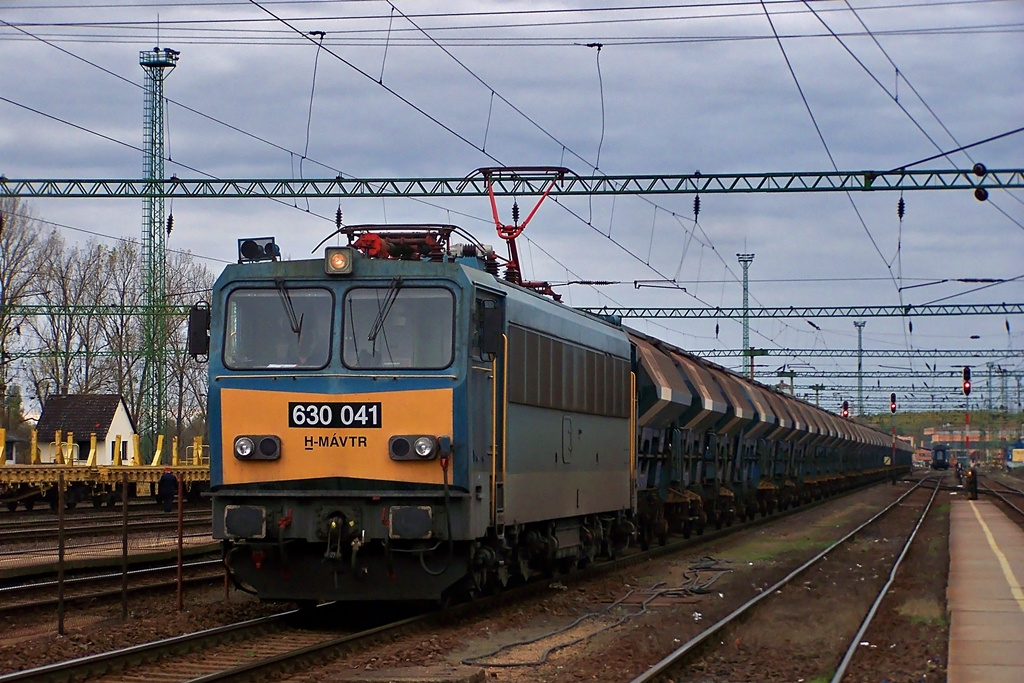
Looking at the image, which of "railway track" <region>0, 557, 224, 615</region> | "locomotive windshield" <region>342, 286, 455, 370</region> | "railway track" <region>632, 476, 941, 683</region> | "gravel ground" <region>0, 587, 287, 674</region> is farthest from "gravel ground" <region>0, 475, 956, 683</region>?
"locomotive windshield" <region>342, 286, 455, 370</region>

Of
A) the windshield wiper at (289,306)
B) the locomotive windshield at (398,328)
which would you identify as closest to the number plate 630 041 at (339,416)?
the locomotive windshield at (398,328)

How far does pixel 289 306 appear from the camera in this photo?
13.5 meters

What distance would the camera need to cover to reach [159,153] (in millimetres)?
54844

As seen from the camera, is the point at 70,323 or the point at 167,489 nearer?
the point at 167,489

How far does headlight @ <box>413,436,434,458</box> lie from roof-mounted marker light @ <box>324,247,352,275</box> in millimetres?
1869

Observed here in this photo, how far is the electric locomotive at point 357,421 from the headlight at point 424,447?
2cm

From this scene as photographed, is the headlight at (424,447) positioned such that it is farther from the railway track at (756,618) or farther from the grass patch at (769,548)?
the grass patch at (769,548)

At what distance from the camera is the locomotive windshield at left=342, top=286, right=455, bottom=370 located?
1322cm

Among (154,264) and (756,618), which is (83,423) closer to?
(154,264)

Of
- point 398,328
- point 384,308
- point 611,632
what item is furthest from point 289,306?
point 611,632

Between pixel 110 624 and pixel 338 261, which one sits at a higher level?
pixel 338 261

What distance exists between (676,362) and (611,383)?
827cm

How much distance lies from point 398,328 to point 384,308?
0.25 m

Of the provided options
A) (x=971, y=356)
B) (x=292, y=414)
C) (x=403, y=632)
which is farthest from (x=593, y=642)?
(x=971, y=356)
